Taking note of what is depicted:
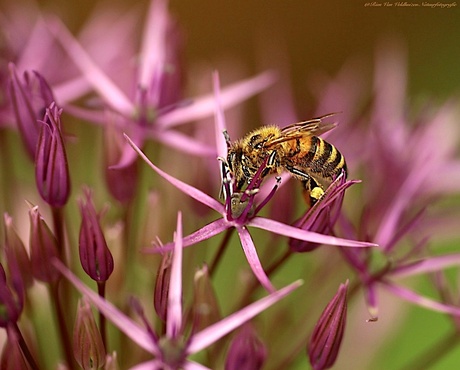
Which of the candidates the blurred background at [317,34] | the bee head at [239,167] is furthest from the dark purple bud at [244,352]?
the blurred background at [317,34]

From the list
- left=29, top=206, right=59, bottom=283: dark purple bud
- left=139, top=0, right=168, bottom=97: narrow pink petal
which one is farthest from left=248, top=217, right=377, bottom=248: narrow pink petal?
left=139, top=0, right=168, bottom=97: narrow pink petal

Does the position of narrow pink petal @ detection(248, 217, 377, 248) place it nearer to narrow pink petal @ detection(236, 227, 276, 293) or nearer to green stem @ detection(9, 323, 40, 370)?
narrow pink petal @ detection(236, 227, 276, 293)

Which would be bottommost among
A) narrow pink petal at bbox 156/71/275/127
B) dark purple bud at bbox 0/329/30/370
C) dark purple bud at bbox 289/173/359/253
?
dark purple bud at bbox 0/329/30/370

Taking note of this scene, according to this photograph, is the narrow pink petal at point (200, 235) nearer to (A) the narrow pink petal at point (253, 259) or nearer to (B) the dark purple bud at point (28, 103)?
(A) the narrow pink petal at point (253, 259)

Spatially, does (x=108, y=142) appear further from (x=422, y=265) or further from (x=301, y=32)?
(x=301, y=32)

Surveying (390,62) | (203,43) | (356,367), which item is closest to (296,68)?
(203,43)

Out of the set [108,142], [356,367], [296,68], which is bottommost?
[356,367]
